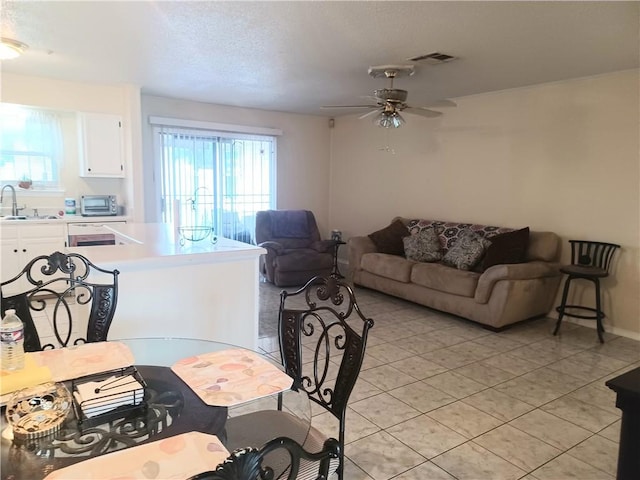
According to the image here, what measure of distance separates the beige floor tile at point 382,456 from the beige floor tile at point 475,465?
0.14 meters

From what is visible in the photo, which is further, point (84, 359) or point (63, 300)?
point (63, 300)

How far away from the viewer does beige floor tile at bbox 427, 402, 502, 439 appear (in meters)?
2.45

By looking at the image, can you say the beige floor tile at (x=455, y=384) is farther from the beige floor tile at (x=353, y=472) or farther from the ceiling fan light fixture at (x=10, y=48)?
the ceiling fan light fixture at (x=10, y=48)

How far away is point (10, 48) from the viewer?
130 inches

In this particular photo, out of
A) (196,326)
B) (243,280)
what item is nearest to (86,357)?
(196,326)

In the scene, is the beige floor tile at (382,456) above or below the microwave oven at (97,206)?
below

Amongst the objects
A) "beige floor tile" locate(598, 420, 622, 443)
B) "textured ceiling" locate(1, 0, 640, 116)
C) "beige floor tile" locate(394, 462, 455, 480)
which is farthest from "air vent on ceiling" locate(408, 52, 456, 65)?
"beige floor tile" locate(394, 462, 455, 480)

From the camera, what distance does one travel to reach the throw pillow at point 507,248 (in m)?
4.23

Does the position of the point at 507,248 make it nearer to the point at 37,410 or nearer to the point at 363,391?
the point at 363,391

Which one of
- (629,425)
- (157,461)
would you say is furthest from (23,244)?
(629,425)

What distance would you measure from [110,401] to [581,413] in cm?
270

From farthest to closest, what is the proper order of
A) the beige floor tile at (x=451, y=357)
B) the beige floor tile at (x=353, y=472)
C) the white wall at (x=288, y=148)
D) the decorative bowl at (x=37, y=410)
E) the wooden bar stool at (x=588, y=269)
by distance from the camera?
the white wall at (x=288, y=148) → the wooden bar stool at (x=588, y=269) → the beige floor tile at (x=451, y=357) → the beige floor tile at (x=353, y=472) → the decorative bowl at (x=37, y=410)

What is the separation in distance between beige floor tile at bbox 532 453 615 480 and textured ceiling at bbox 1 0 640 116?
8.17ft

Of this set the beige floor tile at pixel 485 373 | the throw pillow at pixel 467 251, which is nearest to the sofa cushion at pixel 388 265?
the throw pillow at pixel 467 251
